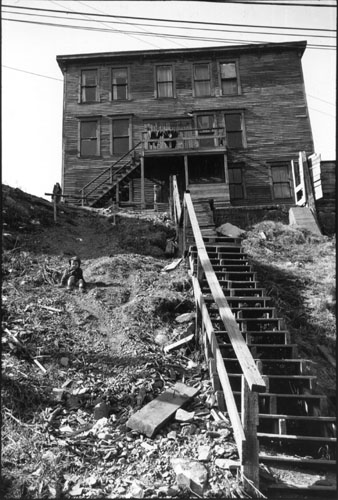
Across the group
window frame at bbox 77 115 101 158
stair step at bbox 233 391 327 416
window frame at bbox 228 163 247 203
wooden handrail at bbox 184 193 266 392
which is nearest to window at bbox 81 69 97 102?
window frame at bbox 77 115 101 158

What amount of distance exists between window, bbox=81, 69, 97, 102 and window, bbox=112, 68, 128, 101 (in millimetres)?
1019

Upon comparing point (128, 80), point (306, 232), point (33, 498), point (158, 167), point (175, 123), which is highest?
point (128, 80)

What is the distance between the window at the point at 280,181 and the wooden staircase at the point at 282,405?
505 inches

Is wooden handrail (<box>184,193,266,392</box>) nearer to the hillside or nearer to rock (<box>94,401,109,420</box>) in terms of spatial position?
the hillside

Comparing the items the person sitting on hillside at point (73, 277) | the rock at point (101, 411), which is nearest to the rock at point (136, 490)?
the rock at point (101, 411)

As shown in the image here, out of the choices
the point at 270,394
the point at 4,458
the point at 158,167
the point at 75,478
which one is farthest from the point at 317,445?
the point at 158,167

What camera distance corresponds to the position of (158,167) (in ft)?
63.2

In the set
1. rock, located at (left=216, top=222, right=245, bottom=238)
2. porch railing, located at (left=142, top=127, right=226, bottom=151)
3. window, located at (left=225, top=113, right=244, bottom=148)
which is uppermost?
window, located at (left=225, top=113, right=244, bottom=148)

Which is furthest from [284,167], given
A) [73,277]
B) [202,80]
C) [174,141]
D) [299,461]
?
[299,461]

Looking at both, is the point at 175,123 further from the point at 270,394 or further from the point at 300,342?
the point at 270,394

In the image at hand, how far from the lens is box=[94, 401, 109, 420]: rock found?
4598mm

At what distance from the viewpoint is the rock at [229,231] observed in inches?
518

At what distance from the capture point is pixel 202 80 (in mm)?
20531

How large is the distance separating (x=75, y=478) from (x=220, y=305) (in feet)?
8.42
